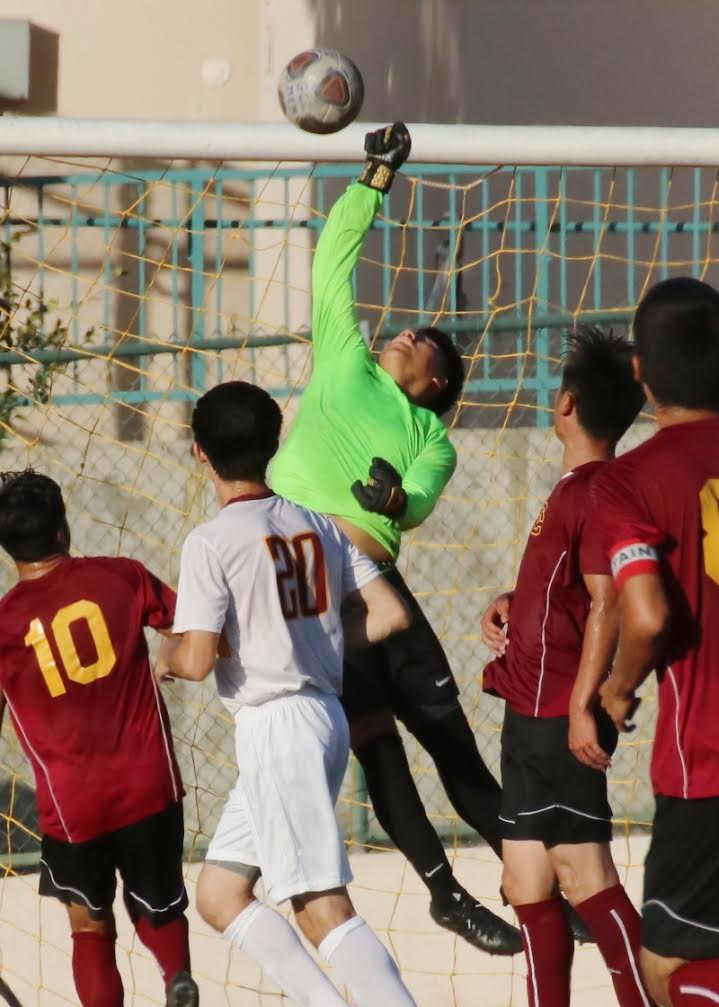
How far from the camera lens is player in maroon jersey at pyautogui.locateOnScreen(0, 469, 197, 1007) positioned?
178 inches

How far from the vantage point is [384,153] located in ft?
16.1

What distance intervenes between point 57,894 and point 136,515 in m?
2.98

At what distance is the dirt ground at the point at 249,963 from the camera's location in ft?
20.2

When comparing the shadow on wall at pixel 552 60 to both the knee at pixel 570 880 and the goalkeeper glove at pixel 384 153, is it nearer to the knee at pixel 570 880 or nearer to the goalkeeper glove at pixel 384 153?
the goalkeeper glove at pixel 384 153

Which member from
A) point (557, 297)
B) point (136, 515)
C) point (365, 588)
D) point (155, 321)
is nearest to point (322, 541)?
point (365, 588)

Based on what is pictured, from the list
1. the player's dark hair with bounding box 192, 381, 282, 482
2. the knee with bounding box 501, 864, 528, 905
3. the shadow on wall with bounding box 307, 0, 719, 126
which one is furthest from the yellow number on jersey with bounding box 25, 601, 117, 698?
the shadow on wall with bounding box 307, 0, 719, 126

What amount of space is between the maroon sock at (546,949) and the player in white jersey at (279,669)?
39 cm

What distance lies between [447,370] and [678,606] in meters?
1.80

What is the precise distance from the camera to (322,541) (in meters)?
4.35

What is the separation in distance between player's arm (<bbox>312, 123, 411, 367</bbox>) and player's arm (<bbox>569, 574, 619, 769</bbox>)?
1.19 m

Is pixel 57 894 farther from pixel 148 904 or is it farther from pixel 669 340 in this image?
pixel 669 340

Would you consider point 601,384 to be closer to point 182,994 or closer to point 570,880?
point 570,880

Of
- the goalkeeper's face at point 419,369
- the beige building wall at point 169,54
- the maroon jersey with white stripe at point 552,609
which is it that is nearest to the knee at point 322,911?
the maroon jersey with white stripe at point 552,609

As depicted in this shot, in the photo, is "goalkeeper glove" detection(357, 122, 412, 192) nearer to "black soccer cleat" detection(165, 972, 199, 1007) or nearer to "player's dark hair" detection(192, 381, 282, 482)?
"player's dark hair" detection(192, 381, 282, 482)
